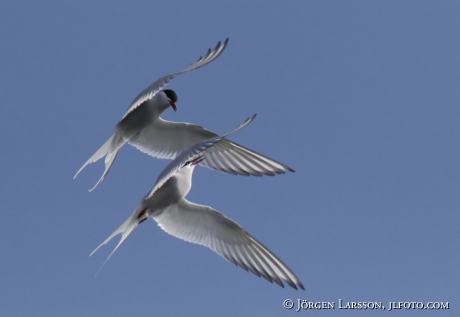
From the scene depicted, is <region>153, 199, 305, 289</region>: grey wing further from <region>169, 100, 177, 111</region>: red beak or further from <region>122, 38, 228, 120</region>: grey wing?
<region>169, 100, 177, 111</region>: red beak

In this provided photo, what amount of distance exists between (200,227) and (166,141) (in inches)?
56.6

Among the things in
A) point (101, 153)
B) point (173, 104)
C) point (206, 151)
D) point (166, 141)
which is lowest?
point (101, 153)

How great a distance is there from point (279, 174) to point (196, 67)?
5.26 feet

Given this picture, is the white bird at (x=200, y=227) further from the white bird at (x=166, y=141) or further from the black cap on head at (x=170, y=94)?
the black cap on head at (x=170, y=94)

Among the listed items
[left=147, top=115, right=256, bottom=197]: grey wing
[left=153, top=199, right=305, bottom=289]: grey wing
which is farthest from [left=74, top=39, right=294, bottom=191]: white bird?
[left=147, top=115, right=256, bottom=197]: grey wing

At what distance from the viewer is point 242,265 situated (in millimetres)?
8977

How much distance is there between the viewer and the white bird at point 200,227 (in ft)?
28.6

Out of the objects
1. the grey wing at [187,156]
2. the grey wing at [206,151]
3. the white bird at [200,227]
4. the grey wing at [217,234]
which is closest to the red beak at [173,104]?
the grey wing at [206,151]

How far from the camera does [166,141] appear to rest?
33.1 feet

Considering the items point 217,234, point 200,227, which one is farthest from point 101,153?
point 217,234

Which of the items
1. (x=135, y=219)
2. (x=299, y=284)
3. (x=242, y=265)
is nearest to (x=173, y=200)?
(x=135, y=219)

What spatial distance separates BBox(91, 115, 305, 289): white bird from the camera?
28.6 ft

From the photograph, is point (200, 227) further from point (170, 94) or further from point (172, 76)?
point (172, 76)

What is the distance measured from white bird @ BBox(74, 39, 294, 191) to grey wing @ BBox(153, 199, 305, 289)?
0.61m
